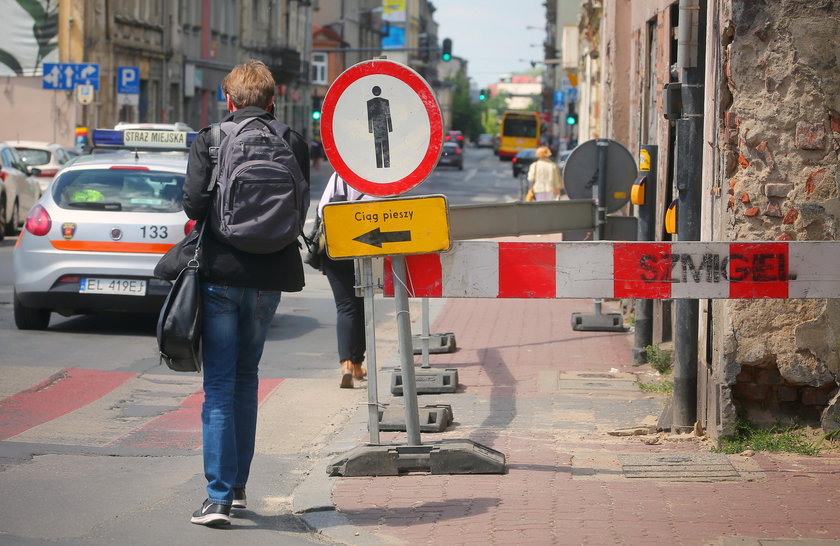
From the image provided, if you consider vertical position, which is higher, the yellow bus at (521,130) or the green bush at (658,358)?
the yellow bus at (521,130)

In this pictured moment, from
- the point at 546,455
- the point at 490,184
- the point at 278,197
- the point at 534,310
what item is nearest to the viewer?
the point at 278,197

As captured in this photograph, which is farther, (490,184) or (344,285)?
(490,184)

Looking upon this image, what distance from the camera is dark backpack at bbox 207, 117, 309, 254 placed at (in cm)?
554

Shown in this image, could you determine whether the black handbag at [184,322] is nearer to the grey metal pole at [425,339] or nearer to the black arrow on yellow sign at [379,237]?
the black arrow on yellow sign at [379,237]

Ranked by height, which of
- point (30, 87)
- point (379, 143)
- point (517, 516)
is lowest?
point (517, 516)

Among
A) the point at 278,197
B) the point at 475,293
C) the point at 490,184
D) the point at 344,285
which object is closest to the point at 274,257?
the point at 278,197

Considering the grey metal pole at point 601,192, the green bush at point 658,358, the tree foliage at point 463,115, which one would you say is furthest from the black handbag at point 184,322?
the tree foliage at point 463,115

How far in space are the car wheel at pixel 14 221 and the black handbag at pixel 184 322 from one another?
19.0 m

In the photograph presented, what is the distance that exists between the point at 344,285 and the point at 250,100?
4.19 m

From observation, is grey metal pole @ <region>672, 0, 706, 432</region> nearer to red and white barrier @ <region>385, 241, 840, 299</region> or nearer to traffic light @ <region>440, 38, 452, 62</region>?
red and white barrier @ <region>385, 241, 840, 299</region>

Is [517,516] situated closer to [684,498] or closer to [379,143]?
[684,498]

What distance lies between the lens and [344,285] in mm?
9953

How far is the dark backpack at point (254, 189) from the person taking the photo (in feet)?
18.2

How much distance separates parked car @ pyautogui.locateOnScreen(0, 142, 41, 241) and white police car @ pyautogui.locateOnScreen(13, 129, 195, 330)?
11102mm
